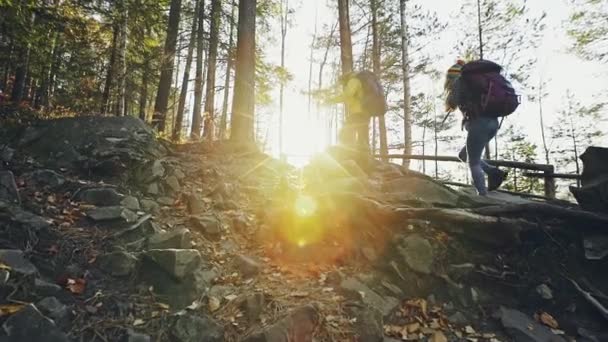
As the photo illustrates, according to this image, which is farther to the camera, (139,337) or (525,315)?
(525,315)

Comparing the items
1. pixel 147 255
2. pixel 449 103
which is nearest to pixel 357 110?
pixel 449 103

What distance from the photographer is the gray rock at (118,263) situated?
10.7 feet

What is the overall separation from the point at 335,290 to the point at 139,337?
185 centimetres

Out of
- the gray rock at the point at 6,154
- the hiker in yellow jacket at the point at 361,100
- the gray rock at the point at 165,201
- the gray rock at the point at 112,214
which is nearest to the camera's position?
the gray rock at the point at 112,214

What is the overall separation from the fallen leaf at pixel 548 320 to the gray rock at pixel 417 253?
1123 millimetres

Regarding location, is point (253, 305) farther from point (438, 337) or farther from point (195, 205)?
point (195, 205)

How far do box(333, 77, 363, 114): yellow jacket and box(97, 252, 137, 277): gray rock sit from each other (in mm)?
5158

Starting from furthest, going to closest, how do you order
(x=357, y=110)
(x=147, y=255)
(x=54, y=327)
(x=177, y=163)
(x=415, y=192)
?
(x=357, y=110) → (x=177, y=163) → (x=415, y=192) → (x=147, y=255) → (x=54, y=327)

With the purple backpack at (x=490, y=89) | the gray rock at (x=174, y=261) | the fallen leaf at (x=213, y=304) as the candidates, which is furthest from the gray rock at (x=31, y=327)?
the purple backpack at (x=490, y=89)

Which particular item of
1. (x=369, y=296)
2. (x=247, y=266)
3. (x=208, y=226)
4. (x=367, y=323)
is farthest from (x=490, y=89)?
(x=208, y=226)

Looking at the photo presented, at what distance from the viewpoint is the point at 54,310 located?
2.62m

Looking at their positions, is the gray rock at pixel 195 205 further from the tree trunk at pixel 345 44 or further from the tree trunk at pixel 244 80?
the tree trunk at pixel 345 44

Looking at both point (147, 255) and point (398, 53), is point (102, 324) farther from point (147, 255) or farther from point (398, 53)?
point (398, 53)

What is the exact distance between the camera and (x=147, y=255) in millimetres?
3352
